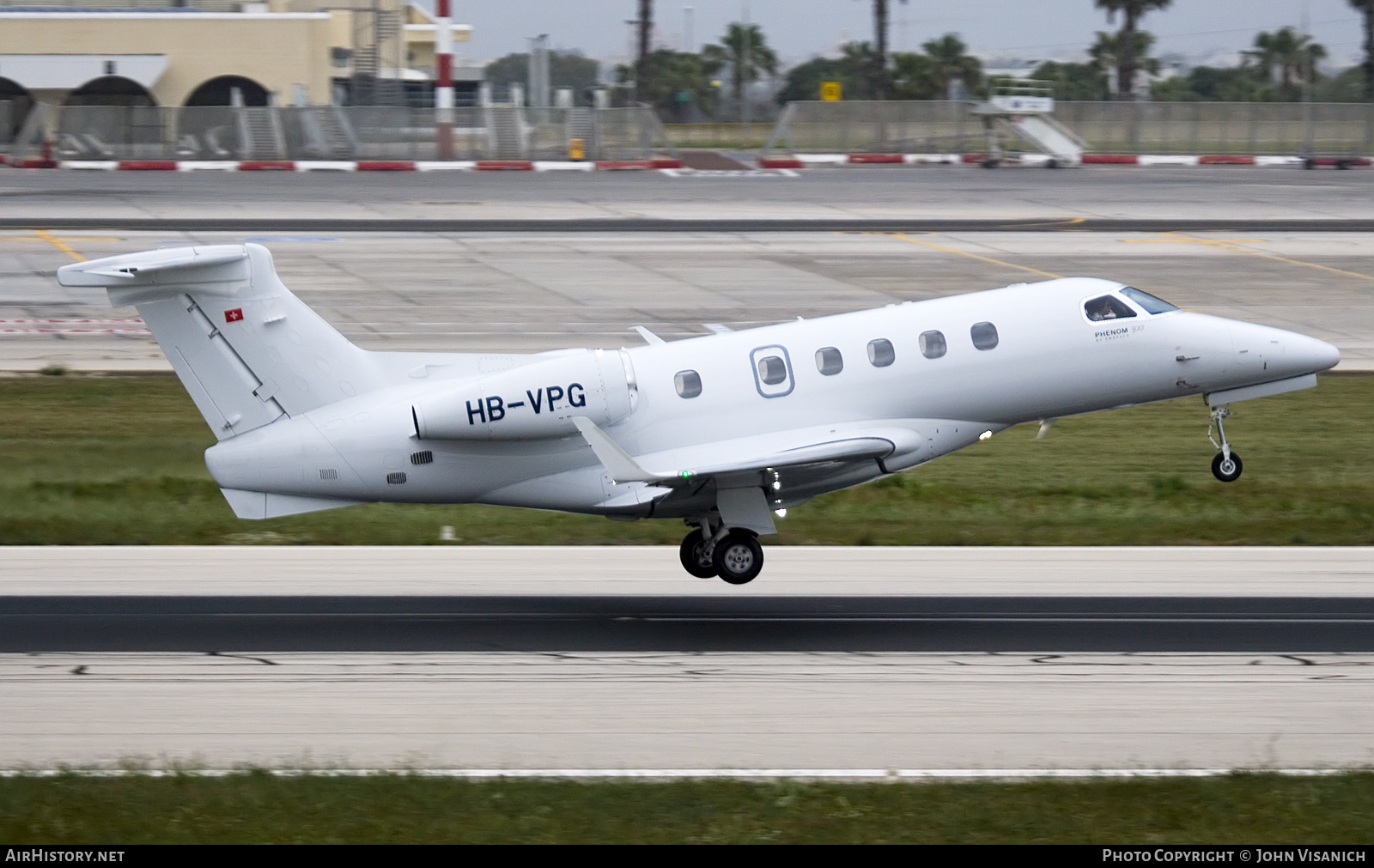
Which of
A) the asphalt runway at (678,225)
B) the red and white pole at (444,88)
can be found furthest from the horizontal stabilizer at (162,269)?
the red and white pole at (444,88)

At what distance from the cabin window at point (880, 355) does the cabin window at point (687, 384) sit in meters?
Answer: 1.98

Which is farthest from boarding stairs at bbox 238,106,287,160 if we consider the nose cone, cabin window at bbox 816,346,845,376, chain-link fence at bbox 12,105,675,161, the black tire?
the nose cone

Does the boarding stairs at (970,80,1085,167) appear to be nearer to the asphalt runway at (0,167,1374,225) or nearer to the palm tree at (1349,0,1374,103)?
the asphalt runway at (0,167,1374,225)

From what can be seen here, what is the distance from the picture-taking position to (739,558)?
1848 centimetres

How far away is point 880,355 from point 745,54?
153 metres

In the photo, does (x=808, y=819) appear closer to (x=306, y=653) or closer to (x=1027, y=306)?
(x=306, y=653)

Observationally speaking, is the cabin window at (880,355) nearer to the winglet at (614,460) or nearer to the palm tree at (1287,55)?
the winglet at (614,460)

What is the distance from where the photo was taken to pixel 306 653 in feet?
53.0

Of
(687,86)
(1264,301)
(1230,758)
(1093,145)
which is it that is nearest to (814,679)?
(1230,758)

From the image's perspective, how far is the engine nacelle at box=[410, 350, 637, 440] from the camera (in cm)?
1759

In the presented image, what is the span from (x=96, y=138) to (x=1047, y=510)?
228ft

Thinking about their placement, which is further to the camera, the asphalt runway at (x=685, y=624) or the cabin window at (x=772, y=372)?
the cabin window at (x=772, y=372)

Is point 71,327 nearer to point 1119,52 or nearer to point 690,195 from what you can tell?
point 690,195

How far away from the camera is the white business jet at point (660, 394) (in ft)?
57.3
